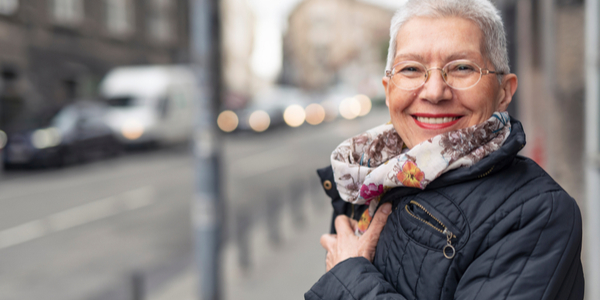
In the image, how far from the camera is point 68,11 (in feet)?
68.9

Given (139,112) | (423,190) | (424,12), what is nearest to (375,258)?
(423,190)

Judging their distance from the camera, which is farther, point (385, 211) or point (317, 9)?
point (317, 9)

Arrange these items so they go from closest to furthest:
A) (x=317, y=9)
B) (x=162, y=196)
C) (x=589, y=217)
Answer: (x=589, y=217)
(x=162, y=196)
(x=317, y=9)

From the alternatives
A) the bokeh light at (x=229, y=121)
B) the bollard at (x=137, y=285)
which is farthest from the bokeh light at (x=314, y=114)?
the bollard at (x=137, y=285)

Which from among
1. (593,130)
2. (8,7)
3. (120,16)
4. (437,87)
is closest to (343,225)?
(437,87)

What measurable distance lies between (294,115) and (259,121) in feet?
16.2

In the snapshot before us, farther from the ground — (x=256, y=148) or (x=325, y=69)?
(x=325, y=69)

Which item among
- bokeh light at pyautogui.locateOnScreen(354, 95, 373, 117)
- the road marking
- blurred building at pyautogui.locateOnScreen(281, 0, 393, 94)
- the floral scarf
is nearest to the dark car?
the road marking

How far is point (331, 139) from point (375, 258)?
67.1 ft

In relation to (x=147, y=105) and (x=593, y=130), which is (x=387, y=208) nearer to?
(x=593, y=130)

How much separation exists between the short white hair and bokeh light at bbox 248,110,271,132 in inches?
875

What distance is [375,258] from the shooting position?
1381 millimetres

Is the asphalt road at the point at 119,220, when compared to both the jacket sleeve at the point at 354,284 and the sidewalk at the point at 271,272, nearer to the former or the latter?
Answer: the sidewalk at the point at 271,272

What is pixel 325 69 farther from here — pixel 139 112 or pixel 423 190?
pixel 423 190
